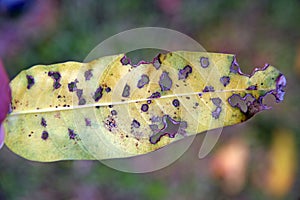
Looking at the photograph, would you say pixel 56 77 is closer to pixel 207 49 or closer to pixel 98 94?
pixel 98 94

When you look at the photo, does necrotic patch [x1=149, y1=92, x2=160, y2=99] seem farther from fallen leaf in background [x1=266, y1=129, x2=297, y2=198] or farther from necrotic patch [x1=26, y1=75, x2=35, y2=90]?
fallen leaf in background [x1=266, y1=129, x2=297, y2=198]

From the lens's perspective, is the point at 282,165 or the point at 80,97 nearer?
the point at 80,97

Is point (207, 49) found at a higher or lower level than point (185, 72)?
higher

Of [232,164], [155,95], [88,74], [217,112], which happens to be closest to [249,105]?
[217,112]

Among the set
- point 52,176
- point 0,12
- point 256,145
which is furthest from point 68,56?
point 256,145

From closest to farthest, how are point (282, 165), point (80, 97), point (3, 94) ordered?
point (3, 94), point (80, 97), point (282, 165)

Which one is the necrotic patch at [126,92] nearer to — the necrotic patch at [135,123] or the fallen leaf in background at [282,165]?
the necrotic patch at [135,123]

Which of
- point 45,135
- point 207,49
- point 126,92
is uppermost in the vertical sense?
point 207,49

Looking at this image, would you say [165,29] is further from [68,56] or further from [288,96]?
[288,96]
